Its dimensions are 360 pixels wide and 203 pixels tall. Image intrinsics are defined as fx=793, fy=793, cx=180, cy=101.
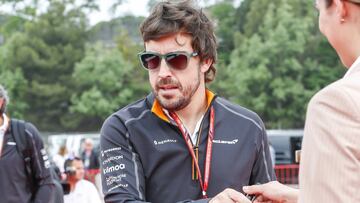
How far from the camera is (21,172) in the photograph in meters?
6.64

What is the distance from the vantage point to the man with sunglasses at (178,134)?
383cm

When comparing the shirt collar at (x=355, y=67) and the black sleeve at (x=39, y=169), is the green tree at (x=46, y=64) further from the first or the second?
the shirt collar at (x=355, y=67)

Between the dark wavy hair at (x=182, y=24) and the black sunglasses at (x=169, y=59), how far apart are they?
88 millimetres

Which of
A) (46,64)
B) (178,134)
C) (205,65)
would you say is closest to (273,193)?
(178,134)

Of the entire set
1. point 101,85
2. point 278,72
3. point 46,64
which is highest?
point 46,64

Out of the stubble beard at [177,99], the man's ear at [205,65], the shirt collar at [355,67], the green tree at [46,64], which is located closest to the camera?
the shirt collar at [355,67]

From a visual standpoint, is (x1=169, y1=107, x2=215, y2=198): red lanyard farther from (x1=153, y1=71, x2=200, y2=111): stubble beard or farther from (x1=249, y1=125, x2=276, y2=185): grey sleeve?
(x1=249, y1=125, x2=276, y2=185): grey sleeve

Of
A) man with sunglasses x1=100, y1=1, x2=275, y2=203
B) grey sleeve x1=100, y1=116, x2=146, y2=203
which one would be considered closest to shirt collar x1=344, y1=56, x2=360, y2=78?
man with sunglasses x1=100, y1=1, x2=275, y2=203

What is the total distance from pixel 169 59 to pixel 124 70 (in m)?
53.4

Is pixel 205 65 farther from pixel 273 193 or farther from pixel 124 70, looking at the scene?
pixel 124 70

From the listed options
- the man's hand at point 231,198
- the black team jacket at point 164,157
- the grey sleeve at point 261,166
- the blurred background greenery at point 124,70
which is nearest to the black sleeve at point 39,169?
the black team jacket at point 164,157

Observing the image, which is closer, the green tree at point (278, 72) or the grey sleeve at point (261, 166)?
the grey sleeve at point (261, 166)

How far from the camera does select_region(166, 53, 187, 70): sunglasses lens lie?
3.95 m

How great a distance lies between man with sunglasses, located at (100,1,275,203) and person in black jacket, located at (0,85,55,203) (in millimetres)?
2830
